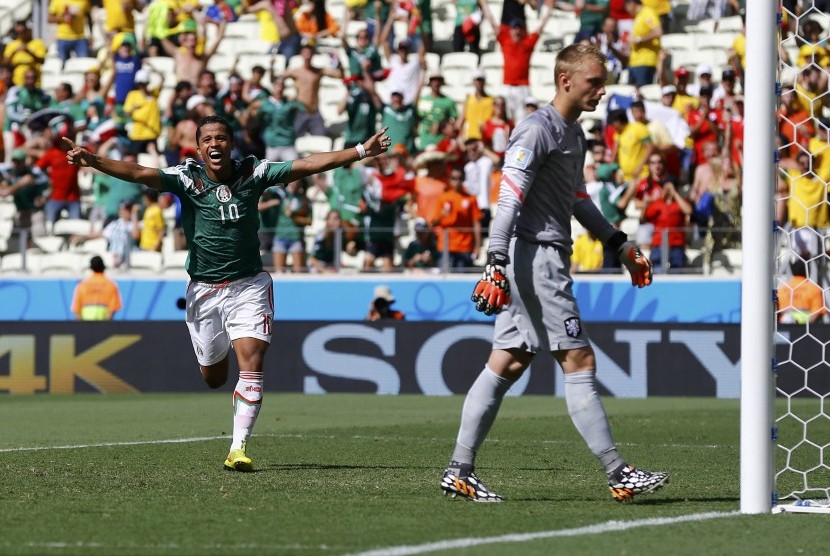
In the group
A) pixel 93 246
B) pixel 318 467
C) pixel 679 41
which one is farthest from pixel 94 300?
pixel 318 467

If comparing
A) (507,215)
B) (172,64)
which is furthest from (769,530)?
(172,64)

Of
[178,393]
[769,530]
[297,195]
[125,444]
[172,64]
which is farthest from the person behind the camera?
[172,64]

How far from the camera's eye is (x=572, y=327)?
7871mm

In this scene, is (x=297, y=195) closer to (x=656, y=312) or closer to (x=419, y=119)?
(x=419, y=119)

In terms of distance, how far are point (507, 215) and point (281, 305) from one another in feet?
48.4

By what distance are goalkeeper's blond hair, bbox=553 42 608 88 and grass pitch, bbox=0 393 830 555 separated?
2182 millimetres

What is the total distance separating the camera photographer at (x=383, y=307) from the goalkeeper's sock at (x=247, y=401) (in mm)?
10714

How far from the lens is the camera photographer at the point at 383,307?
20859mm

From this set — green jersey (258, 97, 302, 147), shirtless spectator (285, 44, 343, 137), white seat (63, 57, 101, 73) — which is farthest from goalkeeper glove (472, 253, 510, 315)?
white seat (63, 57, 101, 73)

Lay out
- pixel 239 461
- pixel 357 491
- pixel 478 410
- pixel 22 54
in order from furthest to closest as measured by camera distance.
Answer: pixel 22 54
pixel 239 461
pixel 357 491
pixel 478 410

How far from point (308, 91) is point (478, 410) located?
55.0ft

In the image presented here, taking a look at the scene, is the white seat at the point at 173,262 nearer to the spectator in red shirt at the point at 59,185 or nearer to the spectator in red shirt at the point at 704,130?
the spectator in red shirt at the point at 59,185

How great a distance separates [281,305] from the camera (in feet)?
73.0

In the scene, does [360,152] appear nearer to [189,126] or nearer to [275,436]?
[275,436]
